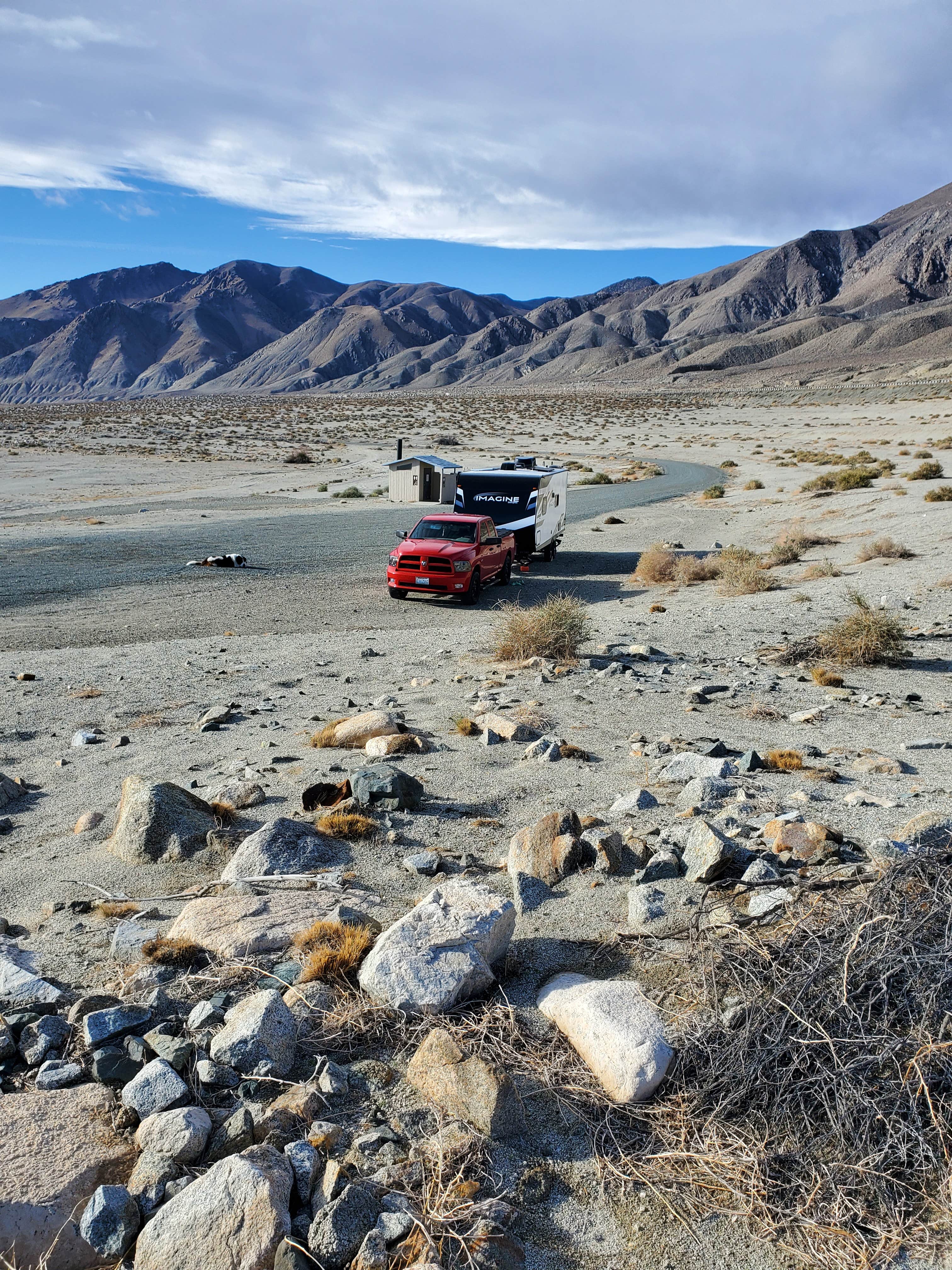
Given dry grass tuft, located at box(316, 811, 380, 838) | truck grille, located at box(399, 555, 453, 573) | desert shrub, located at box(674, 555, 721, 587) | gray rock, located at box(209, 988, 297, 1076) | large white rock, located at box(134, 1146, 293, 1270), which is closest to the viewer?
→ large white rock, located at box(134, 1146, 293, 1270)

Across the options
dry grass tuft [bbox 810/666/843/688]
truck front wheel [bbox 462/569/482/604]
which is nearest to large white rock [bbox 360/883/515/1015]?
dry grass tuft [bbox 810/666/843/688]

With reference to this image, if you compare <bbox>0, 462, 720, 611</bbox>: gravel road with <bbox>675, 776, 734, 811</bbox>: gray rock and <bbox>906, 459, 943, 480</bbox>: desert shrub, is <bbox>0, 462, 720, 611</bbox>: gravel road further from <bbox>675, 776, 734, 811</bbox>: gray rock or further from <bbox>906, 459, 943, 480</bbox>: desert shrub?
<bbox>675, 776, 734, 811</bbox>: gray rock

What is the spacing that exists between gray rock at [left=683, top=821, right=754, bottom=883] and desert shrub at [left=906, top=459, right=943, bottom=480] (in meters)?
31.9

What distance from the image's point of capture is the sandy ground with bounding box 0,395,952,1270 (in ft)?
16.2

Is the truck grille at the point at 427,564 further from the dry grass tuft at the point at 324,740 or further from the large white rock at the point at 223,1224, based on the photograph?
the large white rock at the point at 223,1224

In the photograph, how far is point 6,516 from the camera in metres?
30.5

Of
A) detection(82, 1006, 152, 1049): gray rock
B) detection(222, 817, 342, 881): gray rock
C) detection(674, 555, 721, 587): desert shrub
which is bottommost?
detection(674, 555, 721, 587): desert shrub

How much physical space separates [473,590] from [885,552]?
927cm

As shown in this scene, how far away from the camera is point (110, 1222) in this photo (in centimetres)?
312

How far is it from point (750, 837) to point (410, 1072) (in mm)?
2931

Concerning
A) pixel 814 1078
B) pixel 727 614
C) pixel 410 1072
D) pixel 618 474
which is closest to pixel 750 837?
pixel 814 1078

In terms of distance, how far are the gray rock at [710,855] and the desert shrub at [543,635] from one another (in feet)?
22.0

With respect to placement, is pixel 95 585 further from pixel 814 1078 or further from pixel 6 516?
pixel 814 1078

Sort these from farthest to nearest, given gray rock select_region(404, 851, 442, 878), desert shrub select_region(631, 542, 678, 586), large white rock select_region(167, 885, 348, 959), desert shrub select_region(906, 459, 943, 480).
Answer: desert shrub select_region(906, 459, 943, 480) < desert shrub select_region(631, 542, 678, 586) < gray rock select_region(404, 851, 442, 878) < large white rock select_region(167, 885, 348, 959)
